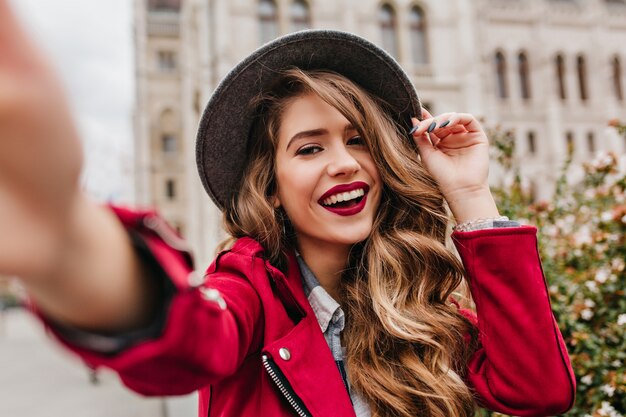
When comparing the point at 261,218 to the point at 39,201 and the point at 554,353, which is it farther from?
the point at 39,201

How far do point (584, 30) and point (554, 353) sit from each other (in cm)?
2858

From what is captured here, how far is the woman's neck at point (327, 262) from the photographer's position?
1.63 meters

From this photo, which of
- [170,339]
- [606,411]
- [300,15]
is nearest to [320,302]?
[170,339]

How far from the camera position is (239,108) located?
5.54 ft

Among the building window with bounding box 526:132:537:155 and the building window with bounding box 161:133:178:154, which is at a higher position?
the building window with bounding box 161:133:178:154

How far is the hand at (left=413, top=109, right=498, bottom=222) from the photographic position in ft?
4.97

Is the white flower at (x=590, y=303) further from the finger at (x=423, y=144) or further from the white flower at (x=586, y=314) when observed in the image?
the finger at (x=423, y=144)

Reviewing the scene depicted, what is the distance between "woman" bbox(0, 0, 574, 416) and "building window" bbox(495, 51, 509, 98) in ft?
81.1

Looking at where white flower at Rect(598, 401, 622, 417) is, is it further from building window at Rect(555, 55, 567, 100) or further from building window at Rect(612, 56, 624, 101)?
building window at Rect(612, 56, 624, 101)

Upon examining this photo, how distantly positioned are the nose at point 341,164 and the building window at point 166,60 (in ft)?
116

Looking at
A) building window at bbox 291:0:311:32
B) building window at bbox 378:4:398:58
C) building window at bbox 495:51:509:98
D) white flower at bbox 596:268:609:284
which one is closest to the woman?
white flower at bbox 596:268:609:284

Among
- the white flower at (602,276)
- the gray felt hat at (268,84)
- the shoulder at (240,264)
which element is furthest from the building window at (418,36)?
the shoulder at (240,264)

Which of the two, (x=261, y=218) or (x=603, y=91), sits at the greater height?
(x=603, y=91)

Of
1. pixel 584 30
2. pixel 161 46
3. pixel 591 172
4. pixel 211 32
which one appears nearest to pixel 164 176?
pixel 161 46
